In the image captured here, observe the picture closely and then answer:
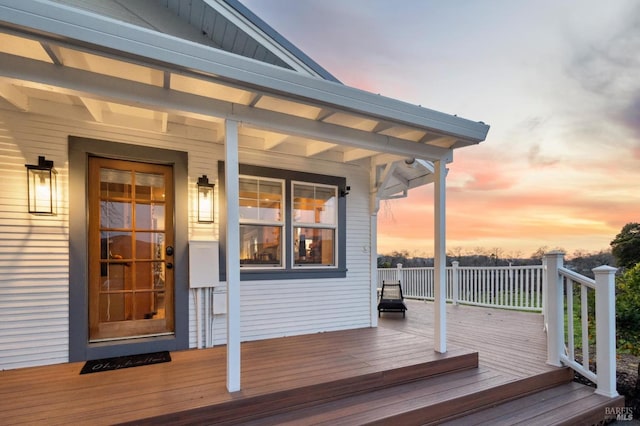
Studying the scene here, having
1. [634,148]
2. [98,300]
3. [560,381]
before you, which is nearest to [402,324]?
[560,381]

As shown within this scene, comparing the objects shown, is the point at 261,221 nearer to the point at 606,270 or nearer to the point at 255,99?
the point at 255,99

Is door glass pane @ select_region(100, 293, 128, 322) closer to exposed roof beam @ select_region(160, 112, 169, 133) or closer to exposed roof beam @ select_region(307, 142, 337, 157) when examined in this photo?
exposed roof beam @ select_region(160, 112, 169, 133)

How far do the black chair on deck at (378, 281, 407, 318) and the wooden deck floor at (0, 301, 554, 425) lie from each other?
1.42m

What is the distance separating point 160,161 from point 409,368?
3.56m

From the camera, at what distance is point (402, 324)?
5.56 metres

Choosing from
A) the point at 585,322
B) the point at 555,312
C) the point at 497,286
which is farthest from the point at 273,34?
the point at 497,286

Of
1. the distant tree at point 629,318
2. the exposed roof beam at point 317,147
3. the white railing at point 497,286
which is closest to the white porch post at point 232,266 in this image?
the exposed roof beam at point 317,147

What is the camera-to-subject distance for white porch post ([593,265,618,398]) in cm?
317

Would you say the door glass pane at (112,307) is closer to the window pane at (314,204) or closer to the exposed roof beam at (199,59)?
the window pane at (314,204)

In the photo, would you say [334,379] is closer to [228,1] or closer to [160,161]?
[160,161]

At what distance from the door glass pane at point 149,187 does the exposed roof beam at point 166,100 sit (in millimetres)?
1636

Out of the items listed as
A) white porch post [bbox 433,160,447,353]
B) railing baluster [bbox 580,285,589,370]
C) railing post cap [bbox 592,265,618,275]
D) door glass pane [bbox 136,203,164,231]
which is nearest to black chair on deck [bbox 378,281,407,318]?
white porch post [bbox 433,160,447,353]

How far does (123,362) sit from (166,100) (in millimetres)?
2685

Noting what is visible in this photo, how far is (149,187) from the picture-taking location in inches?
150
